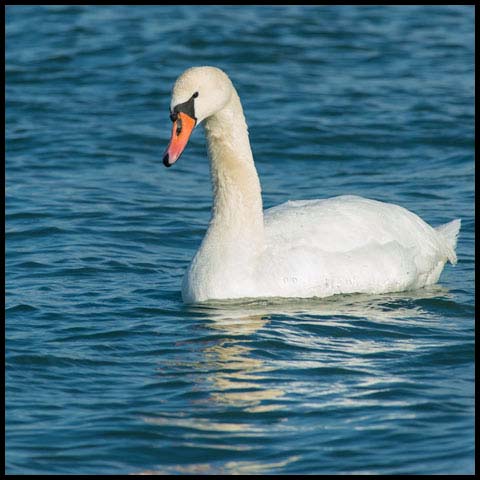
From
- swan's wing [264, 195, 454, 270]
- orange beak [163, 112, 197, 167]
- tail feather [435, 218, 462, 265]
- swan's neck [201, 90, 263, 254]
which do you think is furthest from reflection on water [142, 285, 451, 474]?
orange beak [163, 112, 197, 167]

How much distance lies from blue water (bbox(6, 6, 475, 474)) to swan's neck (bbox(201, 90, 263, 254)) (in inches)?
25.2

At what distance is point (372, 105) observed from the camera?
19.5m

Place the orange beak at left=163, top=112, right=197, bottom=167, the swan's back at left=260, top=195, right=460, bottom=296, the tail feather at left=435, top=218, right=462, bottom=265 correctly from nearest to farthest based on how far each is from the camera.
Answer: the orange beak at left=163, top=112, right=197, bottom=167
the swan's back at left=260, top=195, right=460, bottom=296
the tail feather at left=435, top=218, right=462, bottom=265

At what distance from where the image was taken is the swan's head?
9.94m

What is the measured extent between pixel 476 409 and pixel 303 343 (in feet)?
5.55

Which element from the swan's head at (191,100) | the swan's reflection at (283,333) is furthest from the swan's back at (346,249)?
the swan's head at (191,100)

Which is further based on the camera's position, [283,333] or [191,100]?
[191,100]

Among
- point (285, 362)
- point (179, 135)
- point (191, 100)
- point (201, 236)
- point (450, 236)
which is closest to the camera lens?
point (285, 362)

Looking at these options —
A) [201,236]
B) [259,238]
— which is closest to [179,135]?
[259,238]

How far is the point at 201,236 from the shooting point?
44.3ft

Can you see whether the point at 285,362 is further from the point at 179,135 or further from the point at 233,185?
the point at 233,185

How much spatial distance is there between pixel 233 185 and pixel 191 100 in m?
1.00

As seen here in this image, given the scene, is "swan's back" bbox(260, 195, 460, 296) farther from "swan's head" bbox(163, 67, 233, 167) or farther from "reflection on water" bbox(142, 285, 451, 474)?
"swan's head" bbox(163, 67, 233, 167)

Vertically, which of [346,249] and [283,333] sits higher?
[346,249]
